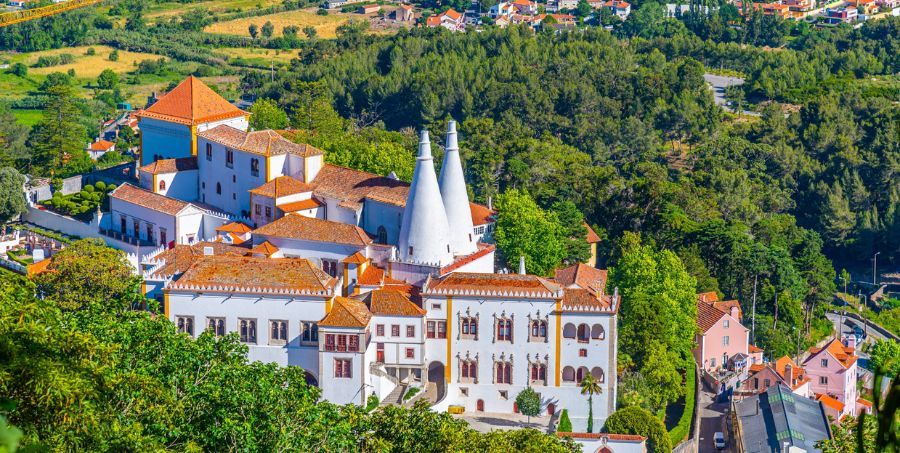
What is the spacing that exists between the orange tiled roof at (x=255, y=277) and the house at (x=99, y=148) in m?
42.9

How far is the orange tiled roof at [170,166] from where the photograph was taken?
63.8 m

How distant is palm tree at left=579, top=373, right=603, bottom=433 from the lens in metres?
50.5

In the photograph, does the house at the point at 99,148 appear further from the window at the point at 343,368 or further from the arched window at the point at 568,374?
the arched window at the point at 568,374

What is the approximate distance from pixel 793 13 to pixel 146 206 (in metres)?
109

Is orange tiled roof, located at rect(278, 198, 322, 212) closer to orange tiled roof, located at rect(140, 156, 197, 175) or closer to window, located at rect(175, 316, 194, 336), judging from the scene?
orange tiled roof, located at rect(140, 156, 197, 175)

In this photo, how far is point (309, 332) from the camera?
164 feet

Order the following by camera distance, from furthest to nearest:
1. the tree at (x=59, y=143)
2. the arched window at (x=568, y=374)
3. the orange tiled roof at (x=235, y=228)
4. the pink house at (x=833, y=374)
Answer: the tree at (x=59, y=143) → the pink house at (x=833, y=374) → the orange tiled roof at (x=235, y=228) → the arched window at (x=568, y=374)

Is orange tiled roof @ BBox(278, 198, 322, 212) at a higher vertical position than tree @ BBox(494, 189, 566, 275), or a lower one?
higher

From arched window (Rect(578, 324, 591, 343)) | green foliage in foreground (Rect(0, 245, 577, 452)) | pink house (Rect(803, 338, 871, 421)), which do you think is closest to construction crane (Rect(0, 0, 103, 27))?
pink house (Rect(803, 338, 871, 421))

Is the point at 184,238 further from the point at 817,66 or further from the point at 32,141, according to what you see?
the point at 817,66

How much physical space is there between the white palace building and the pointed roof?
32.1 feet

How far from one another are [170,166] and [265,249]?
11.5 meters

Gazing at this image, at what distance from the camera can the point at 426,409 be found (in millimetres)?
40156

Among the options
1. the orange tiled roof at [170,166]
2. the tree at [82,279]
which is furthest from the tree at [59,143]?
the tree at [82,279]
